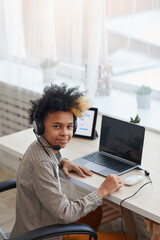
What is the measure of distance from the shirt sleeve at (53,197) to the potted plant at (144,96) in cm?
114

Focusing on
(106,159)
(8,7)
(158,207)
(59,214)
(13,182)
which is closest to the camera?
(59,214)

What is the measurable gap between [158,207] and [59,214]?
42cm

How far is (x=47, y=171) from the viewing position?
1.53m

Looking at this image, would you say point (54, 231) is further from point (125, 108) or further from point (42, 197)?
point (125, 108)

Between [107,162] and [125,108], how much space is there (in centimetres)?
75

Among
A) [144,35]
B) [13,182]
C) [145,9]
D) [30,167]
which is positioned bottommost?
[13,182]

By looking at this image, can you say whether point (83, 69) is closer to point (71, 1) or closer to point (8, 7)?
point (71, 1)

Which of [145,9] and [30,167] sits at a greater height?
[145,9]

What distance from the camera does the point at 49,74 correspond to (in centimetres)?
300

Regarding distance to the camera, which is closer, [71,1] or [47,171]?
[47,171]

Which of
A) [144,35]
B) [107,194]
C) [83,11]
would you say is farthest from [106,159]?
[83,11]

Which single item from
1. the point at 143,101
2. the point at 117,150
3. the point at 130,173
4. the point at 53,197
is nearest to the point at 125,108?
the point at 143,101

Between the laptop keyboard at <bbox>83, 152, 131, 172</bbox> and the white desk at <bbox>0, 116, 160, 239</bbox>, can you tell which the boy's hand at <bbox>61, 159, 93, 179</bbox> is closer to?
the white desk at <bbox>0, 116, 160, 239</bbox>

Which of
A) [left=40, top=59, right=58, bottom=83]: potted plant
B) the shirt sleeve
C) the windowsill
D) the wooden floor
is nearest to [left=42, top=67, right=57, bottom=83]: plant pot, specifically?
[left=40, top=59, right=58, bottom=83]: potted plant
